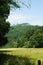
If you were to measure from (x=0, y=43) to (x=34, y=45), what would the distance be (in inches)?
2247

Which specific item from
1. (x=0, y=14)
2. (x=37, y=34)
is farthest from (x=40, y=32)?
(x=0, y=14)

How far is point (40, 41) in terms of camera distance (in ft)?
315

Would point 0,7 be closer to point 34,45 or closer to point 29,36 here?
point 34,45

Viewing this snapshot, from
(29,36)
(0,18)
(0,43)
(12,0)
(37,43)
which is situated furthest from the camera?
(29,36)

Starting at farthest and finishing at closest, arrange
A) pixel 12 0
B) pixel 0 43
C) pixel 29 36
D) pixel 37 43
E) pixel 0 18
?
pixel 29 36, pixel 37 43, pixel 0 43, pixel 0 18, pixel 12 0

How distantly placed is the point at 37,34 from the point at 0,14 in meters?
76.1

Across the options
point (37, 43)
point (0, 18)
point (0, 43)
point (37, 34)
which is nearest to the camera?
point (0, 18)

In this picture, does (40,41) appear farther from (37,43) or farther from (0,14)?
(0,14)

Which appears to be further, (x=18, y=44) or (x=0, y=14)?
(x=18, y=44)

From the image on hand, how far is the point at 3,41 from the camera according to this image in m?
39.4

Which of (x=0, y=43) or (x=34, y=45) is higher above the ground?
(x=0, y=43)

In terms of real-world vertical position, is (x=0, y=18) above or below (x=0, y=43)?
above

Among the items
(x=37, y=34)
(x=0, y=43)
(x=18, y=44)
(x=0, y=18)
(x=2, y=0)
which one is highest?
(x=2, y=0)

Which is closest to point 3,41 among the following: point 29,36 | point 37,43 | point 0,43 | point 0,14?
point 0,43
